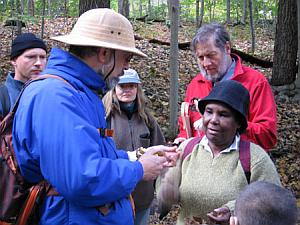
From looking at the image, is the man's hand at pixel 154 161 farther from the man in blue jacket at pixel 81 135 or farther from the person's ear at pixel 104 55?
the person's ear at pixel 104 55

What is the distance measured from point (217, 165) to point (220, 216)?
410 mm

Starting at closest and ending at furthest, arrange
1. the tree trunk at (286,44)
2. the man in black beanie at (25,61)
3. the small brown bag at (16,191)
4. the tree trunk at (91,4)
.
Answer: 1. the small brown bag at (16,191)
2. the man in black beanie at (25,61)
3. the tree trunk at (91,4)
4. the tree trunk at (286,44)

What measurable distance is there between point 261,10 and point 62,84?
26962 mm

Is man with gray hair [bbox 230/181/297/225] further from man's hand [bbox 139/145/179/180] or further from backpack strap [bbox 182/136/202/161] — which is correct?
backpack strap [bbox 182/136/202/161]

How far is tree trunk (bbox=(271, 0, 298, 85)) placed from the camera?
11.1 meters

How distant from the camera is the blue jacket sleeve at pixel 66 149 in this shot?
1.92 metres

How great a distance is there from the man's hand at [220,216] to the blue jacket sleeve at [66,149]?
1.86ft

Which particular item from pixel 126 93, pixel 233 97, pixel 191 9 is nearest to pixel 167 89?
pixel 126 93

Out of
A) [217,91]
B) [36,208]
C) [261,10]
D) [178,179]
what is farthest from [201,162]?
[261,10]

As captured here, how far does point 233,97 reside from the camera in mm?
2744

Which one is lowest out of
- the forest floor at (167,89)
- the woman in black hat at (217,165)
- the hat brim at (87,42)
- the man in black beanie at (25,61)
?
the forest floor at (167,89)

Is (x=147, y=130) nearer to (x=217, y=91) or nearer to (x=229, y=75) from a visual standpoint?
(x=229, y=75)

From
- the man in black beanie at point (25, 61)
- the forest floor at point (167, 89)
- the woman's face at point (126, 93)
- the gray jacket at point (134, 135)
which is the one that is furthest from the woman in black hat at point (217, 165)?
the forest floor at point (167, 89)

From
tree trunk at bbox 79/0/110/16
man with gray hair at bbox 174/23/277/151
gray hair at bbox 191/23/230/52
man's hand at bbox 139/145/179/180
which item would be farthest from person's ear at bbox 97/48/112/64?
tree trunk at bbox 79/0/110/16
